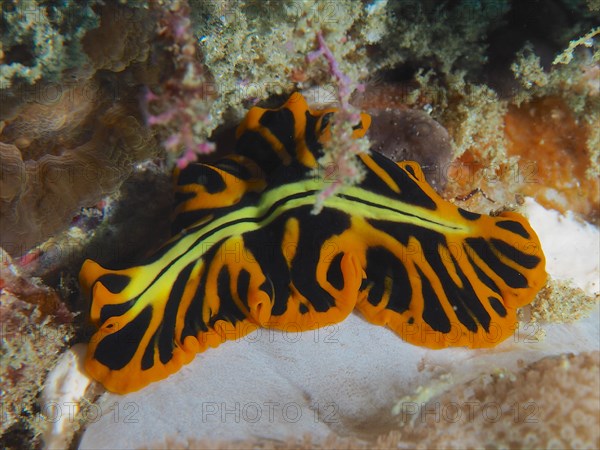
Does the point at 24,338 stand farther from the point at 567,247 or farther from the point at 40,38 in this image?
the point at 567,247

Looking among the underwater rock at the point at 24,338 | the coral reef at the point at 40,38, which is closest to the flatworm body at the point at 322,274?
the underwater rock at the point at 24,338

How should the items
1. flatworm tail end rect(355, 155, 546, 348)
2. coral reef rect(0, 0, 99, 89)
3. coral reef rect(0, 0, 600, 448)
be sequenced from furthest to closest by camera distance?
flatworm tail end rect(355, 155, 546, 348) < coral reef rect(0, 0, 600, 448) < coral reef rect(0, 0, 99, 89)

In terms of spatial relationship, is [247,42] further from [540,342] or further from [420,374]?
[540,342]

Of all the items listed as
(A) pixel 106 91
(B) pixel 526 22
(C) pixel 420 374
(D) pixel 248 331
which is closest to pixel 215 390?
(D) pixel 248 331

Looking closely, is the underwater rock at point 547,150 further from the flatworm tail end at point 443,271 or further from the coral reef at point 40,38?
the coral reef at point 40,38

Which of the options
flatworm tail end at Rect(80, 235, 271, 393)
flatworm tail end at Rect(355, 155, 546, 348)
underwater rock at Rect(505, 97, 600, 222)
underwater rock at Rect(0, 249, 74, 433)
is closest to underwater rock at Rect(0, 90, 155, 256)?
underwater rock at Rect(0, 249, 74, 433)

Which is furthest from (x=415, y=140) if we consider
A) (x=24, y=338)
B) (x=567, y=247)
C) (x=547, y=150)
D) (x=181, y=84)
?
(x=24, y=338)

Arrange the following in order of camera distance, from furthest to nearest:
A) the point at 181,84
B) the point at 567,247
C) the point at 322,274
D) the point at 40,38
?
the point at 567,247, the point at 322,274, the point at 40,38, the point at 181,84

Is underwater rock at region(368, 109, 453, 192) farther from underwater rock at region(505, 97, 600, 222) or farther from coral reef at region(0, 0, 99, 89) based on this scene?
coral reef at region(0, 0, 99, 89)
